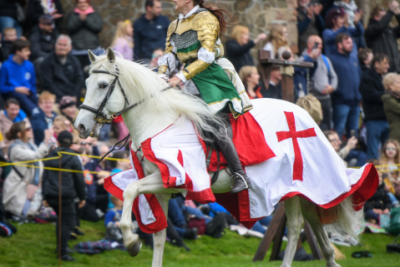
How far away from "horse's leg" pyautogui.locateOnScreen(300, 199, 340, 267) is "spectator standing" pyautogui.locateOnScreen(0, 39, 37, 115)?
549 centimetres

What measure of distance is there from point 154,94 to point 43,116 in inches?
184

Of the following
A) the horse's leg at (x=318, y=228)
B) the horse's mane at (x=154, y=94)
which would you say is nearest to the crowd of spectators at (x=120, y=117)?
the horse's leg at (x=318, y=228)

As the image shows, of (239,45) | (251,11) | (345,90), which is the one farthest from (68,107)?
(251,11)

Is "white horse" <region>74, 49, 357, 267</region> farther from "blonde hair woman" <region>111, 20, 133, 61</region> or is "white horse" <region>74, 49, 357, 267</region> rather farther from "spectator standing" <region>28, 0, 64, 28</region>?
"spectator standing" <region>28, 0, 64, 28</region>

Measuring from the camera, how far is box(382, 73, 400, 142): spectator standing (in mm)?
11141

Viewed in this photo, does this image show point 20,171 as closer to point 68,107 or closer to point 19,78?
point 68,107

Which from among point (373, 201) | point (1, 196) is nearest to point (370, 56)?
point (373, 201)

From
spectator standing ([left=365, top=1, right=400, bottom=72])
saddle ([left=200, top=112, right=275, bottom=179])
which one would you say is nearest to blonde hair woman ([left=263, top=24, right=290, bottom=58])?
spectator standing ([left=365, top=1, right=400, bottom=72])

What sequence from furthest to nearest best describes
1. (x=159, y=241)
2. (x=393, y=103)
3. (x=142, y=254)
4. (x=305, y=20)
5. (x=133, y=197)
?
(x=305, y=20)
(x=393, y=103)
(x=142, y=254)
(x=159, y=241)
(x=133, y=197)

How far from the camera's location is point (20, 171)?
8.63m

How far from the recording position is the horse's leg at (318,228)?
673 cm

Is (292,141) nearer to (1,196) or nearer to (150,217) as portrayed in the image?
(150,217)

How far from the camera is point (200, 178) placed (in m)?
5.54

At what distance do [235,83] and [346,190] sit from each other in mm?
1735
